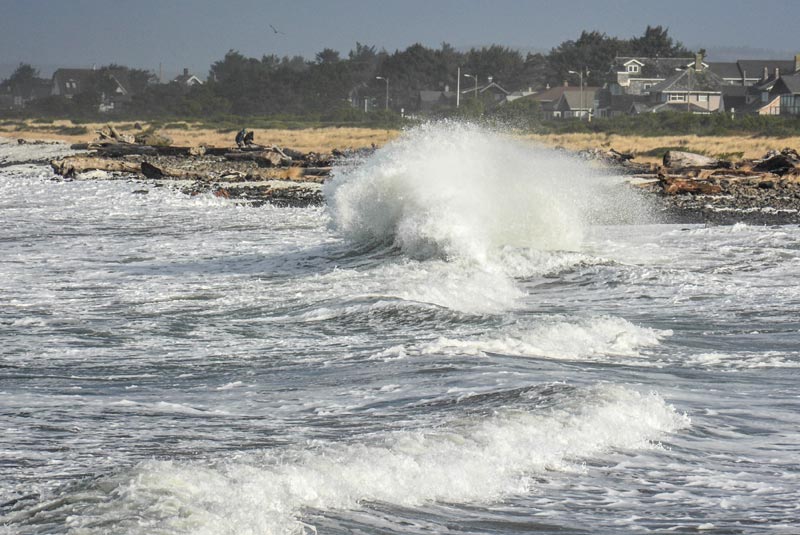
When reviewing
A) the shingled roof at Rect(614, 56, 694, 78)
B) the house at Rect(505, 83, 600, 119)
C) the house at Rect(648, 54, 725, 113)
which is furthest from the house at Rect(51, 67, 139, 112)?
the house at Rect(648, 54, 725, 113)

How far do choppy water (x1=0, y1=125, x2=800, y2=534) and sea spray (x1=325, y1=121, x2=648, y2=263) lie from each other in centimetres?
6

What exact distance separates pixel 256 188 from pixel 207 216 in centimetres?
749

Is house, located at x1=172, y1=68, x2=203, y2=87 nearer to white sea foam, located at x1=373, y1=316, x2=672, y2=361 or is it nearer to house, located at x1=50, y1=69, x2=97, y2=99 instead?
house, located at x1=50, y1=69, x2=97, y2=99

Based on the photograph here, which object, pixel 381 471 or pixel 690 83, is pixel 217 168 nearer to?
pixel 381 471

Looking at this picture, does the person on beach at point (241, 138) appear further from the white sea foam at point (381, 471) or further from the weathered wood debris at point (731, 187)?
the white sea foam at point (381, 471)

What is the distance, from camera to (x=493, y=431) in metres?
7.77

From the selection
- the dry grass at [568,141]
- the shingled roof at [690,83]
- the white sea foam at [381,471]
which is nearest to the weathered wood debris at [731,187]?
the dry grass at [568,141]

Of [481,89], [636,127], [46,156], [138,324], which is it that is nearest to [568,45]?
[481,89]

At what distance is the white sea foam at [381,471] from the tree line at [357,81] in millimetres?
105620

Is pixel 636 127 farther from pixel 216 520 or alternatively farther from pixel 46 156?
pixel 216 520

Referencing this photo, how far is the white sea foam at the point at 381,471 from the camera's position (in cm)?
588

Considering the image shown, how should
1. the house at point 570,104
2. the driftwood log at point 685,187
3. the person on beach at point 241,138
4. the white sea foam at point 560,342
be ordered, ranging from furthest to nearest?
the house at point 570,104
the person on beach at point 241,138
the driftwood log at point 685,187
the white sea foam at point 560,342

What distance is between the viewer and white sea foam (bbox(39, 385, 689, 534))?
19.3 feet

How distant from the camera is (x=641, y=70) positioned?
130000 millimetres
